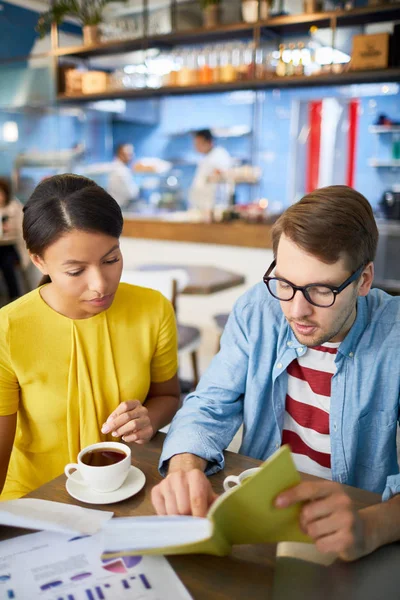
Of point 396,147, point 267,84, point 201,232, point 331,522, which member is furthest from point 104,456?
point 396,147

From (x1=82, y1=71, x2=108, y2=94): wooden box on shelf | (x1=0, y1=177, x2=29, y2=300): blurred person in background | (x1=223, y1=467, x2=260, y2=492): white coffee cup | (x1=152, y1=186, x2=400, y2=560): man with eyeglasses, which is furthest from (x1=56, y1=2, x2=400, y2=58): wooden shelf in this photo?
(x1=223, y1=467, x2=260, y2=492): white coffee cup

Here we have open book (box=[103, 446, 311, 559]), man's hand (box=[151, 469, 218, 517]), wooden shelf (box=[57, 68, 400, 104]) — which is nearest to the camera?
open book (box=[103, 446, 311, 559])

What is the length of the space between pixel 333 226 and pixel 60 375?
0.74 meters

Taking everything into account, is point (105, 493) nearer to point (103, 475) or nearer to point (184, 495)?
point (103, 475)

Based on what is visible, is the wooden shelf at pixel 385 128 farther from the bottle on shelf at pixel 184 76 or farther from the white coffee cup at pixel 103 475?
the white coffee cup at pixel 103 475

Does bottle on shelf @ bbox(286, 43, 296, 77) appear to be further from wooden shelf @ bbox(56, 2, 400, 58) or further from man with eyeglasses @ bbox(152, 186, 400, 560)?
man with eyeglasses @ bbox(152, 186, 400, 560)

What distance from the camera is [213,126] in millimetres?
8523

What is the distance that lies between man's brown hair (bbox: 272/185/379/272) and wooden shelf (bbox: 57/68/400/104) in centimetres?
350

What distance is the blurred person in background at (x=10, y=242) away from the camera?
5.95m

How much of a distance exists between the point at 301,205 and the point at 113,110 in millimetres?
7648

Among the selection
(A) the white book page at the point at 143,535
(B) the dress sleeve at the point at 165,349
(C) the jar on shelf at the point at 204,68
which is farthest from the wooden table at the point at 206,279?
(A) the white book page at the point at 143,535

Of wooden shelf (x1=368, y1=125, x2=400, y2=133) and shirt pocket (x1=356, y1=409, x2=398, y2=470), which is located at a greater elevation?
wooden shelf (x1=368, y1=125, x2=400, y2=133)

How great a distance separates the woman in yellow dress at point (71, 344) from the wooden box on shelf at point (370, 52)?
3646mm

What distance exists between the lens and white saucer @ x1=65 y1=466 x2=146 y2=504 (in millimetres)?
986
